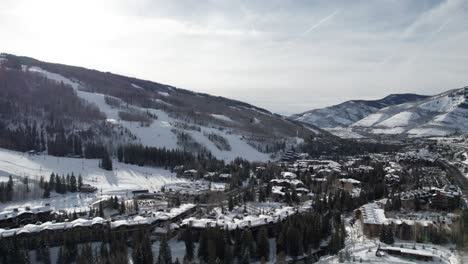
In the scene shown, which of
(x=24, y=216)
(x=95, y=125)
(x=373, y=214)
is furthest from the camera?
(x=95, y=125)

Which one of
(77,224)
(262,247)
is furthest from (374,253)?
(77,224)

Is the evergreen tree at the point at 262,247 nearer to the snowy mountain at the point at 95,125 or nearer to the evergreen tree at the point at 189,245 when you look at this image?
the evergreen tree at the point at 189,245

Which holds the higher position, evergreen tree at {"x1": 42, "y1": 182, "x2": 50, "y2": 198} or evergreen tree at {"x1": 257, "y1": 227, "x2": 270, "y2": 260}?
evergreen tree at {"x1": 42, "y1": 182, "x2": 50, "y2": 198}

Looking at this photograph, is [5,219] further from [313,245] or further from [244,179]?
[244,179]

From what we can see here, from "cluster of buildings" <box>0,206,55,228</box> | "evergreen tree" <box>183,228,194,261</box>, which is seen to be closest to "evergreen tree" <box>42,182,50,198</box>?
"cluster of buildings" <box>0,206,55,228</box>

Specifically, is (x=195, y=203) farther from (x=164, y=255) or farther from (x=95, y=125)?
A: (x=95, y=125)

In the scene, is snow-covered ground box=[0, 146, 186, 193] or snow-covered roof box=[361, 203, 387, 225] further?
snow-covered ground box=[0, 146, 186, 193]

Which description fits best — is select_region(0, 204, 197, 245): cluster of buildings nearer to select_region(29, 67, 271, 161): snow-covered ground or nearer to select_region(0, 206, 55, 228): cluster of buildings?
select_region(0, 206, 55, 228): cluster of buildings

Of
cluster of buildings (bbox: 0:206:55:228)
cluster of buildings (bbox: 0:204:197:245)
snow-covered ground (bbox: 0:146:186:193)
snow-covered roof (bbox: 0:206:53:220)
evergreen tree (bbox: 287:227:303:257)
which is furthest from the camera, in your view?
snow-covered ground (bbox: 0:146:186:193)

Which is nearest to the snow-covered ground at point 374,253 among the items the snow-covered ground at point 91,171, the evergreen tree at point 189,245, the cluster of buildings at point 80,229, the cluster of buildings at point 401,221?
the cluster of buildings at point 401,221

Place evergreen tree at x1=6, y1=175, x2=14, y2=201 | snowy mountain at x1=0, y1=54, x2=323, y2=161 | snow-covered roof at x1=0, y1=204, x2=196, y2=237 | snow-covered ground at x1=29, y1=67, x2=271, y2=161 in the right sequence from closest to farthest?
snow-covered roof at x1=0, y1=204, x2=196, y2=237
evergreen tree at x1=6, y1=175, x2=14, y2=201
snowy mountain at x1=0, y1=54, x2=323, y2=161
snow-covered ground at x1=29, y1=67, x2=271, y2=161

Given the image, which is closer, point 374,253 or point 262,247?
point 262,247

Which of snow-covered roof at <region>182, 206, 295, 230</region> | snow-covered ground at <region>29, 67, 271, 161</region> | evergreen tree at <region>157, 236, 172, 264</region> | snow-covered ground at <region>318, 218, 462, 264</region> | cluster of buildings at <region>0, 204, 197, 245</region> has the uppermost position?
snow-covered ground at <region>29, 67, 271, 161</region>
